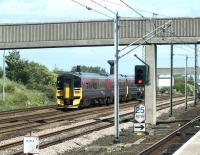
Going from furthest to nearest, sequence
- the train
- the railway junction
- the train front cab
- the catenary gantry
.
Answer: the train
the train front cab
the catenary gantry
the railway junction

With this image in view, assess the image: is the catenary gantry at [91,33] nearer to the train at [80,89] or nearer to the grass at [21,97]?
the train at [80,89]

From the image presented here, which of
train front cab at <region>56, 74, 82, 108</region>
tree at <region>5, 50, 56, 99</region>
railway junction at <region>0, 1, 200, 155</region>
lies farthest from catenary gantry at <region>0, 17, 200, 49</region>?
tree at <region>5, 50, 56, 99</region>

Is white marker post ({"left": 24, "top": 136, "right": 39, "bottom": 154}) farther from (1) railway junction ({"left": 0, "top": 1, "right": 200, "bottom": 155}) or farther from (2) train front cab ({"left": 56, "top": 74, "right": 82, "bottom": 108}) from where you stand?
(2) train front cab ({"left": 56, "top": 74, "right": 82, "bottom": 108})

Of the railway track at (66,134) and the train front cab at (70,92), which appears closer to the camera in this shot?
the railway track at (66,134)

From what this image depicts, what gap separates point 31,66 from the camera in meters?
83.1

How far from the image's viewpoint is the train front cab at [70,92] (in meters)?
47.4

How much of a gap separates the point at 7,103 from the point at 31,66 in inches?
1042

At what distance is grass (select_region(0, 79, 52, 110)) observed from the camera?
5812 centimetres

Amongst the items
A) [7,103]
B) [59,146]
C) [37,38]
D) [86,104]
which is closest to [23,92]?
[7,103]

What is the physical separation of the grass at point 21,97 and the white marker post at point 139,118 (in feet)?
98.6

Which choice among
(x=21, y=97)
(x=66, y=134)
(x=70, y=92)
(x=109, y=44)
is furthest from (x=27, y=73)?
(x=66, y=134)

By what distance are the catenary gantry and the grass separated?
2225 centimetres

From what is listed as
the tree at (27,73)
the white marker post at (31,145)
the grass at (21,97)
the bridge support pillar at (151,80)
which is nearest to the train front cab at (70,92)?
the grass at (21,97)

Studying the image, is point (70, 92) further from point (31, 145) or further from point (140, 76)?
point (31, 145)
